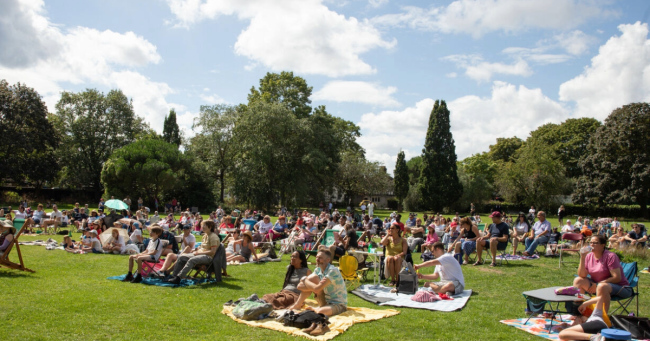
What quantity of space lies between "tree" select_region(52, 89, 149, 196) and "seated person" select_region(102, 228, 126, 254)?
125 feet

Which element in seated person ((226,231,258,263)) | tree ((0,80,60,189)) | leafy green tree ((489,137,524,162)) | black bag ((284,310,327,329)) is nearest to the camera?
black bag ((284,310,327,329))

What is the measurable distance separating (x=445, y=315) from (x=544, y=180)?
43.2 metres

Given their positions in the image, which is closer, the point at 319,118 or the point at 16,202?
the point at 16,202

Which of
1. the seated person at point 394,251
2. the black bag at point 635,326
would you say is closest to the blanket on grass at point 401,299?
the seated person at point 394,251

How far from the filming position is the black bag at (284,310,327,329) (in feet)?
18.0

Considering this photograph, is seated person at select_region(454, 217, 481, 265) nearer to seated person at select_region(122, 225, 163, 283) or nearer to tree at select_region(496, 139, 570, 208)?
seated person at select_region(122, 225, 163, 283)

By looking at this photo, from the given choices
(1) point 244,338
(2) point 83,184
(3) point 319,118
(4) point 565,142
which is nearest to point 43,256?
(1) point 244,338

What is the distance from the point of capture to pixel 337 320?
579 centimetres

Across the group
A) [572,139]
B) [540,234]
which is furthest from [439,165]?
[540,234]

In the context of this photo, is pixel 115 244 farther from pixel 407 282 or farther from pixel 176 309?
pixel 407 282

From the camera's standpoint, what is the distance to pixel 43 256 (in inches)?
430

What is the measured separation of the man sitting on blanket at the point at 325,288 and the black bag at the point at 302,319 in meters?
0.43

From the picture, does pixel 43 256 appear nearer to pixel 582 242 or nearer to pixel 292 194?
pixel 582 242

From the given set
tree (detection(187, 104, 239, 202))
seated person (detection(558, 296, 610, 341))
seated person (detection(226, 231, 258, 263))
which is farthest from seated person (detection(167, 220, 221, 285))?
tree (detection(187, 104, 239, 202))
